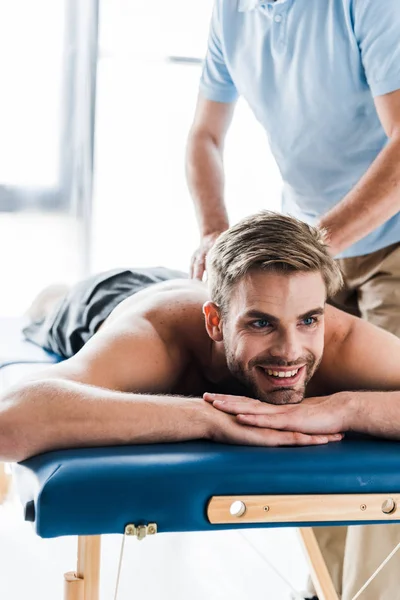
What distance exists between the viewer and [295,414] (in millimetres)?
1398

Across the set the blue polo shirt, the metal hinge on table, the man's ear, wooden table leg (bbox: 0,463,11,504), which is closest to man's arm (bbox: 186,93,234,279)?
the blue polo shirt

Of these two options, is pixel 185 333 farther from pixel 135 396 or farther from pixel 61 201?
pixel 61 201

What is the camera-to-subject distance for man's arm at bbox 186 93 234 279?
221 centimetres

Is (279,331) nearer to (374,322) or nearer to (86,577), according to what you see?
(86,577)

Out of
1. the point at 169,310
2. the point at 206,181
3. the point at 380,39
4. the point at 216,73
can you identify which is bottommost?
the point at 169,310

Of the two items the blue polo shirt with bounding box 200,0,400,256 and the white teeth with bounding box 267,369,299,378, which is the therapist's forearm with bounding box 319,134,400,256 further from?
the white teeth with bounding box 267,369,299,378

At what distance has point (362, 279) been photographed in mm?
2168

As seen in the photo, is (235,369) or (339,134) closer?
(235,369)

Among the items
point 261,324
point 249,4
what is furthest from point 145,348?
point 249,4

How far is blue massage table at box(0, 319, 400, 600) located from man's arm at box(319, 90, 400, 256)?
59cm

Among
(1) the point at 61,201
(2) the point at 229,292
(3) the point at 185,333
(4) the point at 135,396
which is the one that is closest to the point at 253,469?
(4) the point at 135,396

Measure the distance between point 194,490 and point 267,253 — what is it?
0.46 m

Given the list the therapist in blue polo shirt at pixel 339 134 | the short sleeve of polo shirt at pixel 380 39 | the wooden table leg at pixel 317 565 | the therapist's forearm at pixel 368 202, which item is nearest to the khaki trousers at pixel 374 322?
the therapist in blue polo shirt at pixel 339 134

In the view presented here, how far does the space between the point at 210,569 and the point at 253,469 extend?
1.33m
